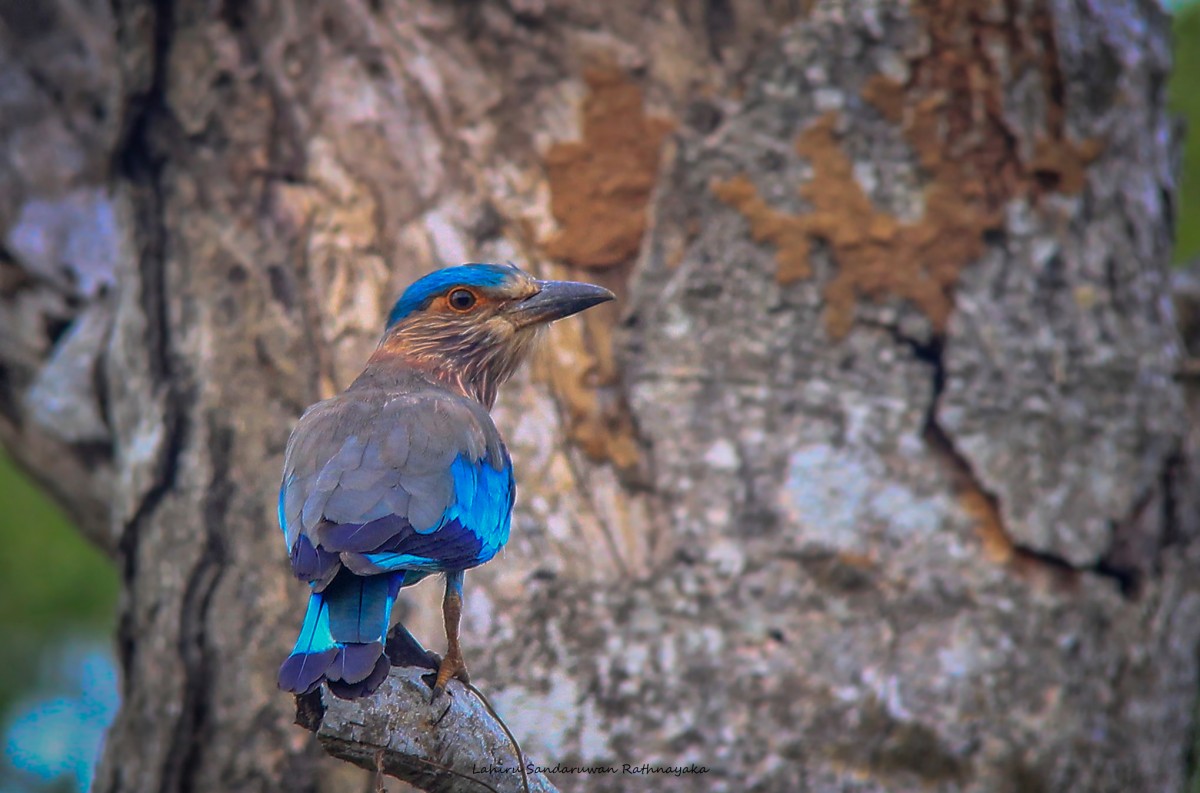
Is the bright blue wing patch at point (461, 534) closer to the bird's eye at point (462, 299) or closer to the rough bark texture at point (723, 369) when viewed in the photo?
the bird's eye at point (462, 299)

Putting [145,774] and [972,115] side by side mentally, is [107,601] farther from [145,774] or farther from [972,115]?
[972,115]

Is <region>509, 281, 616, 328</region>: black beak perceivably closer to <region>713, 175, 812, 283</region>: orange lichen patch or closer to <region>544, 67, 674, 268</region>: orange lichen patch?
<region>544, 67, 674, 268</region>: orange lichen patch

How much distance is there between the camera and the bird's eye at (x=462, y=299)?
3639 mm

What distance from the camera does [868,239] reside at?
400cm

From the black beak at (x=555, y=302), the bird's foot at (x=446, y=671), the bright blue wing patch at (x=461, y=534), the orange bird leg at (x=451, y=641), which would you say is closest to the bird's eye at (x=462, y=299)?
the black beak at (x=555, y=302)

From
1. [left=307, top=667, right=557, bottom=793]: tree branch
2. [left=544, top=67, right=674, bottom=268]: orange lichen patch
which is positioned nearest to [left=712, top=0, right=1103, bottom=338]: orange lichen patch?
[left=544, top=67, right=674, bottom=268]: orange lichen patch

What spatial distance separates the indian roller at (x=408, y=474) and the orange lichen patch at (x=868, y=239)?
2.79ft

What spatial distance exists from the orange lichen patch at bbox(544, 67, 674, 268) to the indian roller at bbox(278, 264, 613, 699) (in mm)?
465

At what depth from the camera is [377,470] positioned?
8.73 feet

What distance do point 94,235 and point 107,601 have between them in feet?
8.53

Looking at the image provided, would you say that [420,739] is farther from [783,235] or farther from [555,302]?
[783,235]

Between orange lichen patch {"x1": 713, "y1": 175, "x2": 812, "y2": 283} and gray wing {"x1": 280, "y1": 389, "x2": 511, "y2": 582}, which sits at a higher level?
orange lichen patch {"x1": 713, "y1": 175, "x2": 812, "y2": 283}

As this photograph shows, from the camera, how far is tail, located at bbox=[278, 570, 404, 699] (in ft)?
6.78

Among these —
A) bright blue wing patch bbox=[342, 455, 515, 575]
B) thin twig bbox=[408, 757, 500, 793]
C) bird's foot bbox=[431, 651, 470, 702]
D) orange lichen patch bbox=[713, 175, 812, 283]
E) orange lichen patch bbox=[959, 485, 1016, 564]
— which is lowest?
thin twig bbox=[408, 757, 500, 793]
